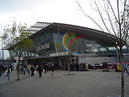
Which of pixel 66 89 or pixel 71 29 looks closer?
pixel 66 89

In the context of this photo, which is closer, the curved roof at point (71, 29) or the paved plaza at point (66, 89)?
the paved plaza at point (66, 89)

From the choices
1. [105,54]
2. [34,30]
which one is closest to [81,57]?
[105,54]

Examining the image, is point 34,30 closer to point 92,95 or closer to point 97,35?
point 97,35

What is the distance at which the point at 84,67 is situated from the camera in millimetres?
40062

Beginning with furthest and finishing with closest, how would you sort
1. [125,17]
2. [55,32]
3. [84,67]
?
[55,32]
[84,67]
[125,17]

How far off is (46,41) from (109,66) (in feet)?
92.9

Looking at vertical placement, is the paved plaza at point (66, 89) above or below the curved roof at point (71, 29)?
below

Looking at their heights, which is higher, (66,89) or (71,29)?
(71,29)

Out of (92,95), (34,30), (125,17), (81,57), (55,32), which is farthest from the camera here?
(34,30)

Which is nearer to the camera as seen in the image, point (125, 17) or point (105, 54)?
point (125, 17)

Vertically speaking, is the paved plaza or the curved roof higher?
the curved roof

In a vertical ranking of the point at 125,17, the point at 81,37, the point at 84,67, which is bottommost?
the point at 84,67

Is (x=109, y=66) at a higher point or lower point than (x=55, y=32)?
lower

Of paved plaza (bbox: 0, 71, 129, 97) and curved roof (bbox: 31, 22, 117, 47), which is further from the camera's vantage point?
curved roof (bbox: 31, 22, 117, 47)
